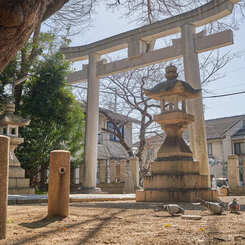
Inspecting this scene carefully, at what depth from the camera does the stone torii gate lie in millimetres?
9523

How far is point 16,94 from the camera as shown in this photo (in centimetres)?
1301

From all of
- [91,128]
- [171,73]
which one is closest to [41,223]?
[171,73]

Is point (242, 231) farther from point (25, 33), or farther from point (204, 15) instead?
point (204, 15)

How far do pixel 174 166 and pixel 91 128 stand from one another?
6.32m

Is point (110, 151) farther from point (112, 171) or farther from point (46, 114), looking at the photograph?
point (46, 114)

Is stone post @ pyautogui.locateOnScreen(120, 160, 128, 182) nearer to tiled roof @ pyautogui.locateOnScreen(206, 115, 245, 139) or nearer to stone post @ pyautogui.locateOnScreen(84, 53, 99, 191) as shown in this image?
stone post @ pyautogui.locateOnScreen(84, 53, 99, 191)

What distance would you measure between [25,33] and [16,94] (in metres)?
11.4

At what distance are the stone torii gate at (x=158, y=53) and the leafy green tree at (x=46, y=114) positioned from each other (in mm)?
851

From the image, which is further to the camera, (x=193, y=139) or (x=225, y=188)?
(x=225, y=188)

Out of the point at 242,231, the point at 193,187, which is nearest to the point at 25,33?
the point at 242,231

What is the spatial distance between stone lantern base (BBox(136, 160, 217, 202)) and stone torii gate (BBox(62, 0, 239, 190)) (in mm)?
2807

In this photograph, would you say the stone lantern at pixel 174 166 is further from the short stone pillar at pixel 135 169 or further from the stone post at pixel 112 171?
the stone post at pixel 112 171

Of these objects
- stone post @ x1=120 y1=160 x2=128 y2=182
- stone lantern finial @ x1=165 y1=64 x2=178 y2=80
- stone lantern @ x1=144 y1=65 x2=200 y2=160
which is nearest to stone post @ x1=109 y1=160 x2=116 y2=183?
stone post @ x1=120 y1=160 x2=128 y2=182

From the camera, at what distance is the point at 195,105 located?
384 inches
